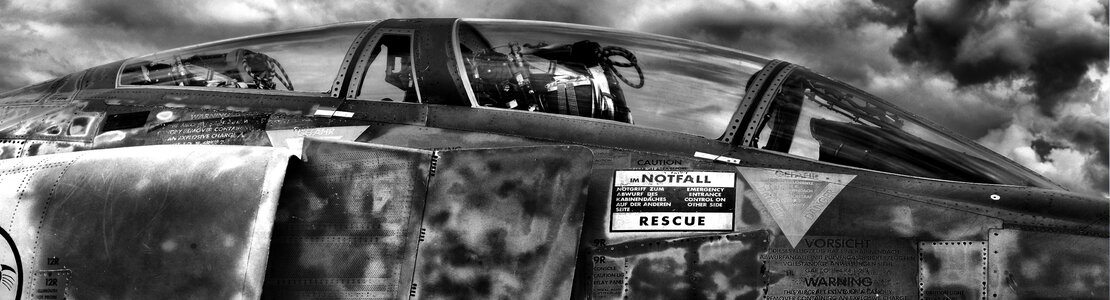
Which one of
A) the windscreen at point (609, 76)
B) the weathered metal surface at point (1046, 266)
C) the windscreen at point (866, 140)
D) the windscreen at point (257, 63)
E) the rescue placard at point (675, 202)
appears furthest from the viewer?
the windscreen at point (257, 63)

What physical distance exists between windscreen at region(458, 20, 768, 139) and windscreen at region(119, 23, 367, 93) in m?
0.94

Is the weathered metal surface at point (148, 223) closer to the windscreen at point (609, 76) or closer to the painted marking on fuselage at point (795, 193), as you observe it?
the windscreen at point (609, 76)

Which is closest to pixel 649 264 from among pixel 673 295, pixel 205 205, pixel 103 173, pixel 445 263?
pixel 673 295

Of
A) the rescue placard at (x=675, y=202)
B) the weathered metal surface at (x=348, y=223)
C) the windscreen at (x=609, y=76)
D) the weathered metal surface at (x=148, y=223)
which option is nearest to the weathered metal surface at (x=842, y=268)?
the rescue placard at (x=675, y=202)

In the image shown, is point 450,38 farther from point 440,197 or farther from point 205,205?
point 205,205

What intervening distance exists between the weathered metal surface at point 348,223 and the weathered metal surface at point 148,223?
272 mm

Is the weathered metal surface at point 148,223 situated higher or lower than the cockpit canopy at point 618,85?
lower

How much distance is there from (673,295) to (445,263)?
1.20m

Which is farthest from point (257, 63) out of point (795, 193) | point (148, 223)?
point (795, 193)

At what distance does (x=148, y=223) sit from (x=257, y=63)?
1.69m

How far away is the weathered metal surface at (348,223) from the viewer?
4.46 meters

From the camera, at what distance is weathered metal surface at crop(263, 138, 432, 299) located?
4.46 metres

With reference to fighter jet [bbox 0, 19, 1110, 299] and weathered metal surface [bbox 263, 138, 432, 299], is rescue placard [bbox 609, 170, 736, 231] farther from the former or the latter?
weathered metal surface [bbox 263, 138, 432, 299]

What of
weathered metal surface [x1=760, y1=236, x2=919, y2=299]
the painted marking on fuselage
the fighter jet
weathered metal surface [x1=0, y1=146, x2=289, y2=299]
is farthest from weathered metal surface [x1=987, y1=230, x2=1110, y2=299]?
weathered metal surface [x1=0, y1=146, x2=289, y2=299]
